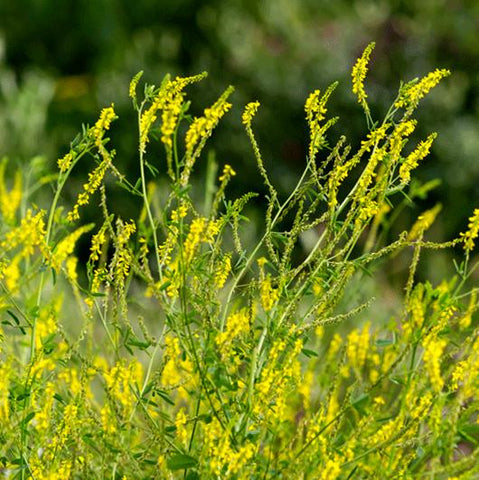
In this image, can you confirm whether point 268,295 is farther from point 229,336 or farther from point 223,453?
point 223,453

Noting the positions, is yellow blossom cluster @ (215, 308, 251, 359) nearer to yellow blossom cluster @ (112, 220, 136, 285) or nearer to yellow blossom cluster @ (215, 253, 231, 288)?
yellow blossom cluster @ (215, 253, 231, 288)

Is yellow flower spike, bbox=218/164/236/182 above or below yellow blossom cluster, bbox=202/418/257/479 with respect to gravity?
above

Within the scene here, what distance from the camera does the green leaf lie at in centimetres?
151

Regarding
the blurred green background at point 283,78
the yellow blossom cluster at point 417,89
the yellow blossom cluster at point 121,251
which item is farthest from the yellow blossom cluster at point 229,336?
the blurred green background at point 283,78

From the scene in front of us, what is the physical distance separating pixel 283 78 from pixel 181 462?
6.10 meters

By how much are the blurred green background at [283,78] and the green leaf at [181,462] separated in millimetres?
4543

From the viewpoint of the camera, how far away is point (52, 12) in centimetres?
1002

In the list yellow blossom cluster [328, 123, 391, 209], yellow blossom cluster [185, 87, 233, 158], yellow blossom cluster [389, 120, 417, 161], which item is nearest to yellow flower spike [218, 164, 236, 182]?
yellow blossom cluster [185, 87, 233, 158]

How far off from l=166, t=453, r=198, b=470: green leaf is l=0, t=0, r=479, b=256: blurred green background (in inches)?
179

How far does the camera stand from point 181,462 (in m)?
1.52

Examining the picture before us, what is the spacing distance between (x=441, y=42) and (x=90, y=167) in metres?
2.79

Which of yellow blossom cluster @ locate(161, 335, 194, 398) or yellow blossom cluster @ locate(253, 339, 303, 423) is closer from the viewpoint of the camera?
yellow blossom cluster @ locate(253, 339, 303, 423)

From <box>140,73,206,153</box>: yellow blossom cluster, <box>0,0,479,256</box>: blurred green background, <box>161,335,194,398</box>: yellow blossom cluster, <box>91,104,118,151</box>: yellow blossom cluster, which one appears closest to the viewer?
<box>140,73,206,153</box>: yellow blossom cluster

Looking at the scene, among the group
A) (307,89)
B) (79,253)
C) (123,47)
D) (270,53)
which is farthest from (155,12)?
(79,253)
